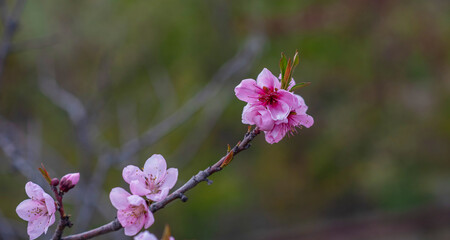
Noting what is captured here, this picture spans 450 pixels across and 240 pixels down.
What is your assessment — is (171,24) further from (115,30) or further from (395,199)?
(395,199)

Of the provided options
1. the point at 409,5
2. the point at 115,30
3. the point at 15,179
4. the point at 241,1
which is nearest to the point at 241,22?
the point at 241,1

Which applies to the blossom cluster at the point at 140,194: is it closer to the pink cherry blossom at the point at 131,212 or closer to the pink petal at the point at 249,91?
the pink cherry blossom at the point at 131,212

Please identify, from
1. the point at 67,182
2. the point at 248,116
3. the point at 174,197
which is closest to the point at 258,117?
the point at 248,116

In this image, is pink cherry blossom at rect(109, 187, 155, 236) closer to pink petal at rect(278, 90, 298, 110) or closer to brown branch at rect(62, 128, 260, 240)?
brown branch at rect(62, 128, 260, 240)

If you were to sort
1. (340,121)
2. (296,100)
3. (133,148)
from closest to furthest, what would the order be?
1. (296,100)
2. (133,148)
3. (340,121)

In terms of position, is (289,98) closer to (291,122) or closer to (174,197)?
(291,122)

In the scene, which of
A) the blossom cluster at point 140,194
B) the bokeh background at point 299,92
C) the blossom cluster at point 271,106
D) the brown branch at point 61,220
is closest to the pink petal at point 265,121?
the blossom cluster at point 271,106
